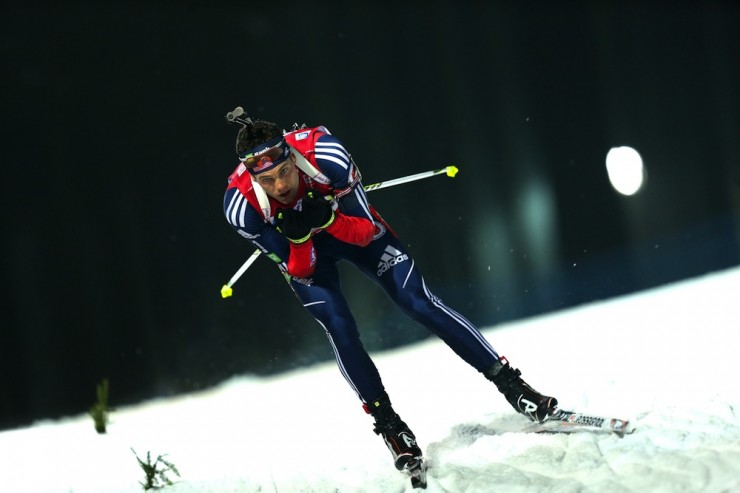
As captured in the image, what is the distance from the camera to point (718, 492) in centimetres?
240

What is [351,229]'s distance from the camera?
324 cm

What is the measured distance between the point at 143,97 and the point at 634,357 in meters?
4.41

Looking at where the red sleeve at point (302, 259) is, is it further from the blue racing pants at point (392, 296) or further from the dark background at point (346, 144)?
the dark background at point (346, 144)

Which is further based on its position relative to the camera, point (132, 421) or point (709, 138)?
point (709, 138)

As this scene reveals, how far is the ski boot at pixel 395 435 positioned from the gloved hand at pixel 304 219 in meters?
0.77

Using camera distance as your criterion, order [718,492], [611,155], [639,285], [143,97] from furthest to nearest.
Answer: [611,155] → [639,285] → [143,97] → [718,492]

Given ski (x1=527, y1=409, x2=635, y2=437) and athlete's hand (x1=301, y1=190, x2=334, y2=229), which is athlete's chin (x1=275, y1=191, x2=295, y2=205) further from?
ski (x1=527, y1=409, x2=635, y2=437)

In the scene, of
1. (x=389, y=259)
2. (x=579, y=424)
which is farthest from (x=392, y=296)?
(x=579, y=424)

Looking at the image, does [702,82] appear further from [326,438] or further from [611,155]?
[326,438]

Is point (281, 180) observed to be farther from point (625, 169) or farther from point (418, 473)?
point (625, 169)

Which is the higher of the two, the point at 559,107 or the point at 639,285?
the point at 559,107

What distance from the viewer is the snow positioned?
9.64 ft

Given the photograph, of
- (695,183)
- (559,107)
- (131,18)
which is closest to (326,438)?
(131,18)

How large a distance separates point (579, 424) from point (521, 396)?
260 mm
